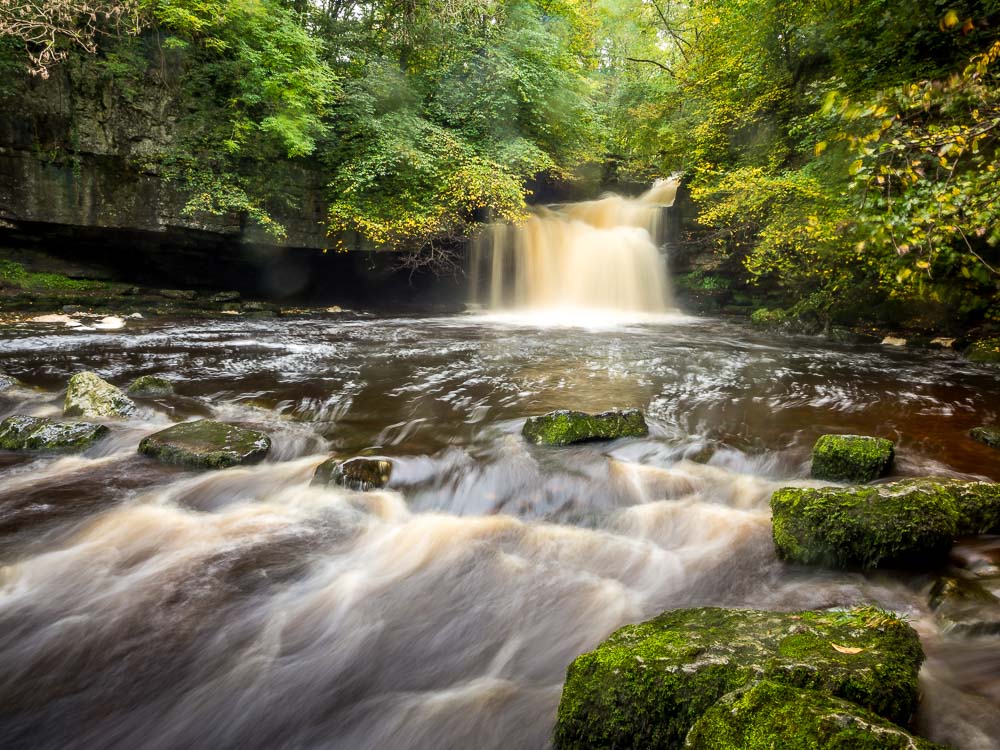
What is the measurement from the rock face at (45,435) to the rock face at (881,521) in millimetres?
6159

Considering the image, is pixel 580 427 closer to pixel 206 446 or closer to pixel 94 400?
pixel 206 446

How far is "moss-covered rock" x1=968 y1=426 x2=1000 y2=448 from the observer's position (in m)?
5.24

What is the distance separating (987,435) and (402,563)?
5831 millimetres

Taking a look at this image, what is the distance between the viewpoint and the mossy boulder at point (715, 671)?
1.89 metres

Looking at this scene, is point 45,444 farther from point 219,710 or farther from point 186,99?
point 186,99

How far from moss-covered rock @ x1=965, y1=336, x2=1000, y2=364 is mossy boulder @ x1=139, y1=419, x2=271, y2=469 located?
1136cm

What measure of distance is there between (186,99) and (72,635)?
1359 cm

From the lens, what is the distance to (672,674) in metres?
1.98

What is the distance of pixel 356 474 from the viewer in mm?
4688

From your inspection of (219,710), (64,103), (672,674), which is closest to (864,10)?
(672,674)

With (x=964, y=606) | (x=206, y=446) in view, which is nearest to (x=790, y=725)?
(x=964, y=606)

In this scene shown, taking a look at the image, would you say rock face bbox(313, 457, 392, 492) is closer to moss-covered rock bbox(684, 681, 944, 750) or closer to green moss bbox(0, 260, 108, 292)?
moss-covered rock bbox(684, 681, 944, 750)

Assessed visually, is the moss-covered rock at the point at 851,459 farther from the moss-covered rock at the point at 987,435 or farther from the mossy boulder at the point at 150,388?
the mossy boulder at the point at 150,388

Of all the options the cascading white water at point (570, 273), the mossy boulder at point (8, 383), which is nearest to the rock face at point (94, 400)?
the mossy boulder at point (8, 383)
